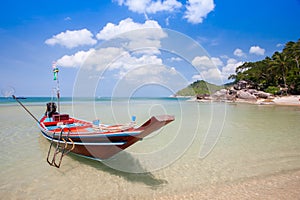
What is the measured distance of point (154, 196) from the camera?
4094 mm

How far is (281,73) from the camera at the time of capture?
4631cm

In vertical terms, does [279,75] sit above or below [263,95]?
above

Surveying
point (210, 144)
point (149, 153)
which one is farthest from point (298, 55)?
point (149, 153)

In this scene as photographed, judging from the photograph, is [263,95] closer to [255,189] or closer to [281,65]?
[281,65]

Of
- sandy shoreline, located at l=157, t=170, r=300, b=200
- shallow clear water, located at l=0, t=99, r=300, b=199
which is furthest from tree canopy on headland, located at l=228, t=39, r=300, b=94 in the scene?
sandy shoreline, located at l=157, t=170, r=300, b=200

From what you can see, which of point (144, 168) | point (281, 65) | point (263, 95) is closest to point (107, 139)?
point (144, 168)

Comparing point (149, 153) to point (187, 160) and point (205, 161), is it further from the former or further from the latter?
point (205, 161)

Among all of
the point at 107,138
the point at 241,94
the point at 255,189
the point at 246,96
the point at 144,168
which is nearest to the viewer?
the point at 255,189

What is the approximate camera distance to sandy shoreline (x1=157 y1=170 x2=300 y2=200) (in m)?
3.91

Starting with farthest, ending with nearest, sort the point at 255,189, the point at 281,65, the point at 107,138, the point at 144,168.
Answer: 1. the point at 281,65
2. the point at 144,168
3. the point at 107,138
4. the point at 255,189

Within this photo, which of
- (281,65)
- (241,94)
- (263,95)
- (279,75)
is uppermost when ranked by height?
(281,65)

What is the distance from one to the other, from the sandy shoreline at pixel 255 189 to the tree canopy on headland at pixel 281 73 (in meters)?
45.8

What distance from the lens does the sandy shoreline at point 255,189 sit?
12.8 feet

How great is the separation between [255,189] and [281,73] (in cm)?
5397
